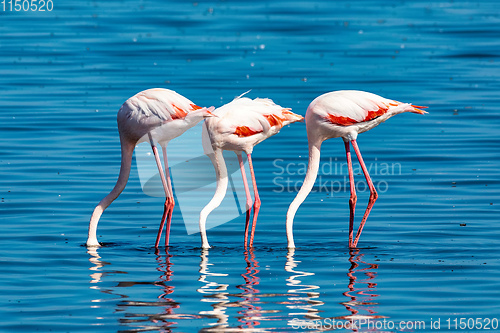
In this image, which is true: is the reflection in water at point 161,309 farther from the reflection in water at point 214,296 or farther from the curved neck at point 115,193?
the curved neck at point 115,193

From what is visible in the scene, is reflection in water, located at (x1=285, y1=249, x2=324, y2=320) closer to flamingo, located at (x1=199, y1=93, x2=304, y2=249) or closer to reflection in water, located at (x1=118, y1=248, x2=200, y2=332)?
reflection in water, located at (x1=118, y1=248, x2=200, y2=332)

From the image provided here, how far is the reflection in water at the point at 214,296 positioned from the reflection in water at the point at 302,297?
1.64ft

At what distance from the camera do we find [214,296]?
287 inches

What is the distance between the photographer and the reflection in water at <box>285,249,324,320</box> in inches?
269

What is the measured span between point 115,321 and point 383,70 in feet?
42.2

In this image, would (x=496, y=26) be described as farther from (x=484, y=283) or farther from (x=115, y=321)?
(x=115, y=321)

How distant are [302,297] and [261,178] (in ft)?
15.6

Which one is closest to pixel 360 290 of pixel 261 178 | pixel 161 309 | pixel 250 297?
pixel 250 297

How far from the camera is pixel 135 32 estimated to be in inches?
900

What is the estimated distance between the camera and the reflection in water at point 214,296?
6.66m

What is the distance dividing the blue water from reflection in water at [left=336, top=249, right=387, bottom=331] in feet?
0.08

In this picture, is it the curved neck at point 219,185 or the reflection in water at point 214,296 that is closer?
the reflection in water at point 214,296

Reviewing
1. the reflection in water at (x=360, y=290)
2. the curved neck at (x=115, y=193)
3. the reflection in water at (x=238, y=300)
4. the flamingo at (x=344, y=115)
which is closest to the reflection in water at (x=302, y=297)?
the reflection in water at (x=238, y=300)

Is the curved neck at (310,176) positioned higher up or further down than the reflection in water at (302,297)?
higher up
